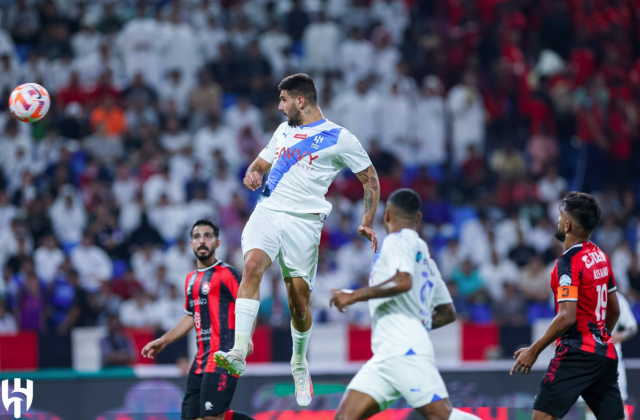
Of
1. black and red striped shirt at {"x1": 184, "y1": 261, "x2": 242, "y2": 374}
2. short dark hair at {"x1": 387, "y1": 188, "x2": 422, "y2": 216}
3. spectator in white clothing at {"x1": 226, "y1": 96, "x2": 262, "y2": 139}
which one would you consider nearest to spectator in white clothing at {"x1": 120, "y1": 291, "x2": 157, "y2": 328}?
spectator in white clothing at {"x1": 226, "y1": 96, "x2": 262, "y2": 139}

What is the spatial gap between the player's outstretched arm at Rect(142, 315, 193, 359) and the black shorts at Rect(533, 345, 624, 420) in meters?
3.40

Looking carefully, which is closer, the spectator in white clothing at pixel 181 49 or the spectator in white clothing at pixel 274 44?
the spectator in white clothing at pixel 181 49

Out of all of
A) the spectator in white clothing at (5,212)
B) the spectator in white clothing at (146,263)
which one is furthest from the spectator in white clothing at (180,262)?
the spectator in white clothing at (5,212)

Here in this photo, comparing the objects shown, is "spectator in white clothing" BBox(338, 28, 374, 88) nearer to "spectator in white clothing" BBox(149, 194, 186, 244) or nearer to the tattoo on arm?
"spectator in white clothing" BBox(149, 194, 186, 244)

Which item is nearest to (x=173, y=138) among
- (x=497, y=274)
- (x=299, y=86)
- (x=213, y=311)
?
(x=497, y=274)

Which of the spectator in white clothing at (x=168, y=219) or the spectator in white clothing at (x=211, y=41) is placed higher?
the spectator in white clothing at (x=211, y=41)

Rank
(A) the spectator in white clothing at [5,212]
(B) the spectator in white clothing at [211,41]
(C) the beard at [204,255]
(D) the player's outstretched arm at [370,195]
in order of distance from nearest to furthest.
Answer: (D) the player's outstretched arm at [370,195] → (C) the beard at [204,255] → (A) the spectator in white clothing at [5,212] → (B) the spectator in white clothing at [211,41]

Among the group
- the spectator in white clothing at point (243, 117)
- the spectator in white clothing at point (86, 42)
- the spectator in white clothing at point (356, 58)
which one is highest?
the spectator in white clothing at point (86, 42)

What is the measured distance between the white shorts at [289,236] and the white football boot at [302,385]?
966 mm

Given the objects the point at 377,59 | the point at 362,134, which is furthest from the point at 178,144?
the point at 377,59

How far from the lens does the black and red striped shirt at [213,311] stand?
7.84m

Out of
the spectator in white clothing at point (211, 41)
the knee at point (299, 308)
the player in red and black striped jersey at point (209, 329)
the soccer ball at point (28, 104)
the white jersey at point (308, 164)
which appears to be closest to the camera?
the white jersey at point (308, 164)

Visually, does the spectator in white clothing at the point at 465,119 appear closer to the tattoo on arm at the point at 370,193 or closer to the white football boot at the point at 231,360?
the tattoo on arm at the point at 370,193

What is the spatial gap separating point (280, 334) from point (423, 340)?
7.01 metres
